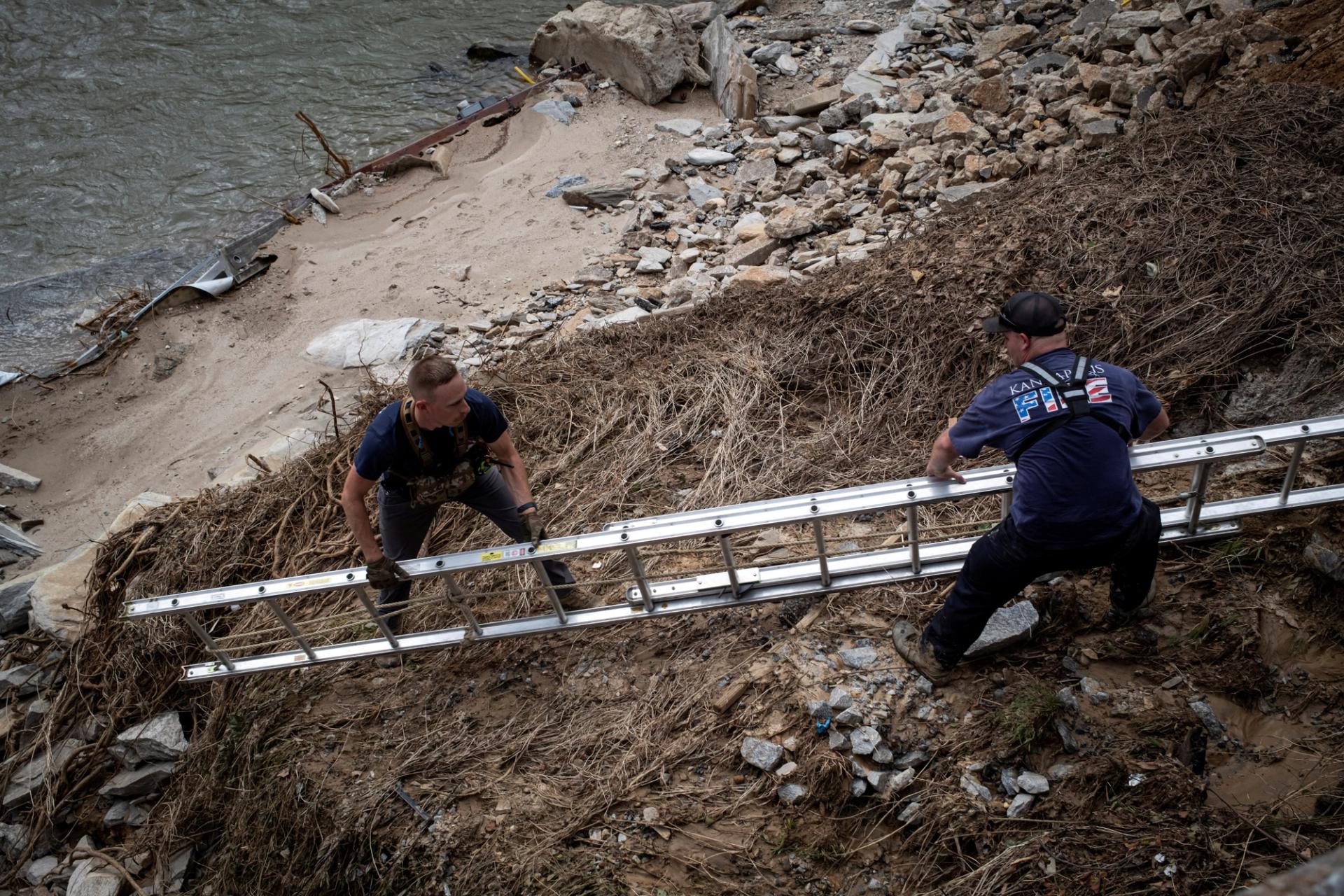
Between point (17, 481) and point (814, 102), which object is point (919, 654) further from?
point (814, 102)

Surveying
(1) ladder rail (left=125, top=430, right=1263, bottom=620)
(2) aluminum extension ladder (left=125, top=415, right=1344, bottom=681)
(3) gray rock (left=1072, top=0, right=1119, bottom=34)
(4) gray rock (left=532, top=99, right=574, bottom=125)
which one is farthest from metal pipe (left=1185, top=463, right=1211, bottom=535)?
(4) gray rock (left=532, top=99, right=574, bottom=125)

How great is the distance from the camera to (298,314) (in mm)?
9586

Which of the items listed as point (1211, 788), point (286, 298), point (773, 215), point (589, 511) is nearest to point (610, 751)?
point (589, 511)

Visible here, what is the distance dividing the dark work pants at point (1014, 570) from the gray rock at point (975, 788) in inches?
18.4

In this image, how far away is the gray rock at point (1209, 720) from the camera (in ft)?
10.1

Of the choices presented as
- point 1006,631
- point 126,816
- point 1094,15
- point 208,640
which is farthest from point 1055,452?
point 1094,15

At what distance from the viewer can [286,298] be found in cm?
988

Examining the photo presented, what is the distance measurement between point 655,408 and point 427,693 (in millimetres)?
2356

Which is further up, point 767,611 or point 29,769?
point 767,611

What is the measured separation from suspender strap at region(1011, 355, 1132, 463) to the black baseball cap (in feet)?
0.43

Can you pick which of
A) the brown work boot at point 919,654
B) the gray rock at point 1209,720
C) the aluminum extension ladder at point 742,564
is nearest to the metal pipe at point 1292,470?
the aluminum extension ladder at point 742,564

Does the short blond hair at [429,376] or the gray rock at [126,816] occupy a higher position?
the short blond hair at [429,376]

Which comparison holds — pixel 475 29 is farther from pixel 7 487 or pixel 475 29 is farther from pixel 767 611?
pixel 767 611

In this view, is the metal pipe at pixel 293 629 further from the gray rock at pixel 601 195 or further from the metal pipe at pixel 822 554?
the gray rock at pixel 601 195
